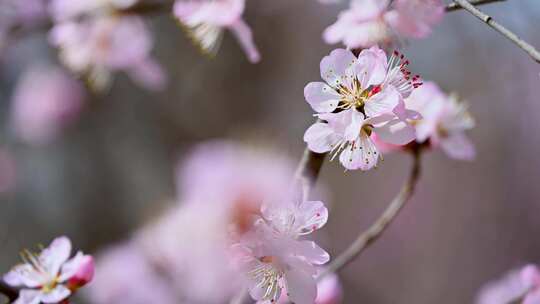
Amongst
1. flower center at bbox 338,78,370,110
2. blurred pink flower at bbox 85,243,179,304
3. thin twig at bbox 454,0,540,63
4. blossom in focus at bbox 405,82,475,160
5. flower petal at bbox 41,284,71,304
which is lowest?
blurred pink flower at bbox 85,243,179,304

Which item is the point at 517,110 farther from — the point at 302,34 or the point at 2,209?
the point at 2,209

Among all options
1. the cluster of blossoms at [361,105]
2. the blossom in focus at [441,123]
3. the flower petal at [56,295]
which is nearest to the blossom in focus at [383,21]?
the cluster of blossoms at [361,105]

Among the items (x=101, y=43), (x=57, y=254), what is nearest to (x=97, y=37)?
(x=101, y=43)

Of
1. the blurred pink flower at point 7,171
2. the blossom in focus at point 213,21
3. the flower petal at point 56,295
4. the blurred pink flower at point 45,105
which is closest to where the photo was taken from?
the flower petal at point 56,295

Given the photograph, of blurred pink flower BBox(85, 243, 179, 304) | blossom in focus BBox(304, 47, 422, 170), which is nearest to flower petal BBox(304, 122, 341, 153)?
blossom in focus BBox(304, 47, 422, 170)

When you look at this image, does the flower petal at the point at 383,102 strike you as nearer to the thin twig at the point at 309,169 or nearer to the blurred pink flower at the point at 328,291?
the thin twig at the point at 309,169

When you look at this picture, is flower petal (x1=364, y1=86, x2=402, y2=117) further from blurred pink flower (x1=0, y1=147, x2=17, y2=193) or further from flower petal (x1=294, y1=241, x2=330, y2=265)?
blurred pink flower (x1=0, y1=147, x2=17, y2=193)
